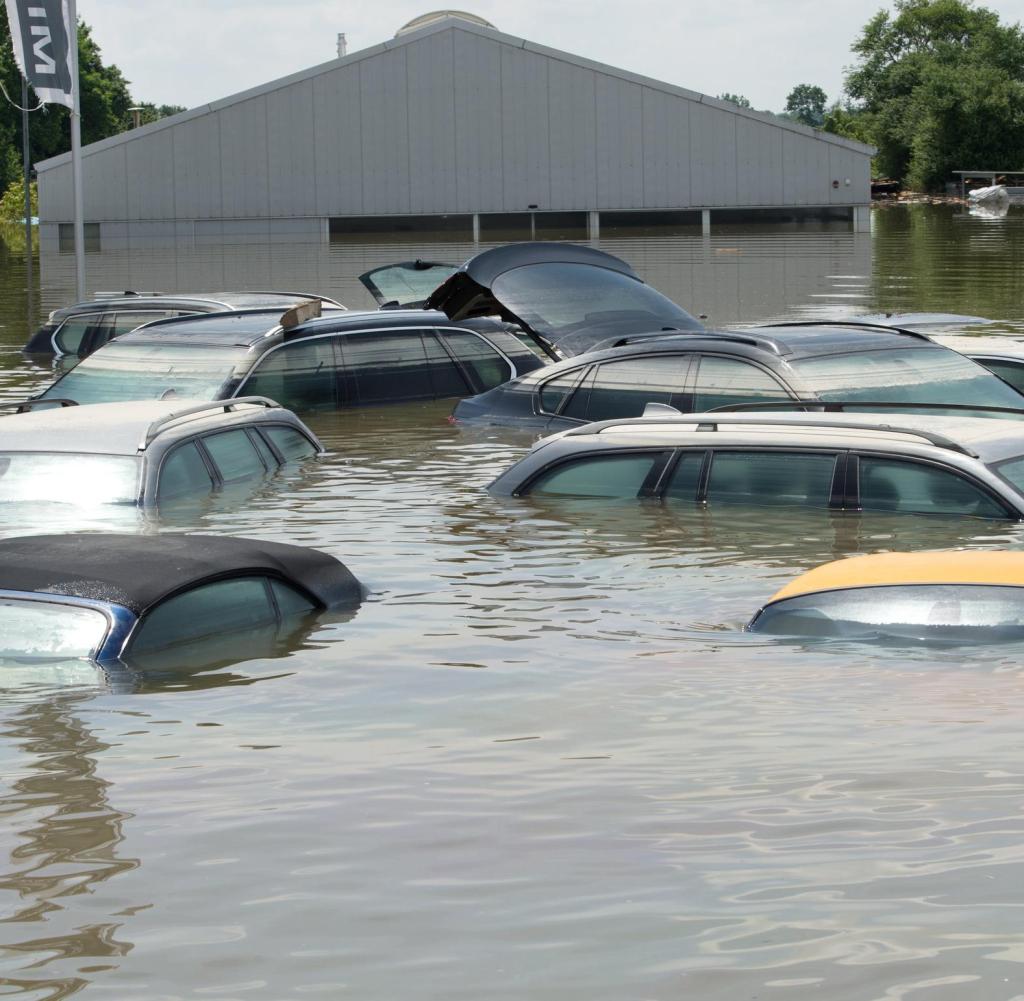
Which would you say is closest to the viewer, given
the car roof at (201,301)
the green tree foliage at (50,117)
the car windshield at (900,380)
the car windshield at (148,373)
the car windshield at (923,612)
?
the car windshield at (923,612)

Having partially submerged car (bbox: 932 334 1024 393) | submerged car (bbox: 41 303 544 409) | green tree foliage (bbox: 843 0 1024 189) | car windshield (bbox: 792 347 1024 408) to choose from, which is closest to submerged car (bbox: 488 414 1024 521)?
car windshield (bbox: 792 347 1024 408)

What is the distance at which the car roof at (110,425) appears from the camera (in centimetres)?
1061

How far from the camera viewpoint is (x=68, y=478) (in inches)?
410

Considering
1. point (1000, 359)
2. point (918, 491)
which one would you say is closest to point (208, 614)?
point (918, 491)

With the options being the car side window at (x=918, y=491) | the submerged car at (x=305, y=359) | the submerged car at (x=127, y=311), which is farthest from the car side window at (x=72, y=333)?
the car side window at (x=918, y=491)

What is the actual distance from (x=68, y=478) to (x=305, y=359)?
501 cm

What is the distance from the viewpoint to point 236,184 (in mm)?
52750

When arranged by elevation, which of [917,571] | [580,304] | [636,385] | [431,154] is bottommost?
[917,571]

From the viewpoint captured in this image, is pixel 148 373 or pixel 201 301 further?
pixel 201 301

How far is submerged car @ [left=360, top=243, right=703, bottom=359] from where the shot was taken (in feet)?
50.3

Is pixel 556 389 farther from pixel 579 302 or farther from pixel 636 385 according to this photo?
pixel 579 302

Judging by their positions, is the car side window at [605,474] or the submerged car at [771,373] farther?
the submerged car at [771,373]

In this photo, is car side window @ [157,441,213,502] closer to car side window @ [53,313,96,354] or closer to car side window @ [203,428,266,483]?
car side window @ [203,428,266,483]

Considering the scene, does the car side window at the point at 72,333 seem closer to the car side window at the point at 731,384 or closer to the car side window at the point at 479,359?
the car side window at the point at 479,359
